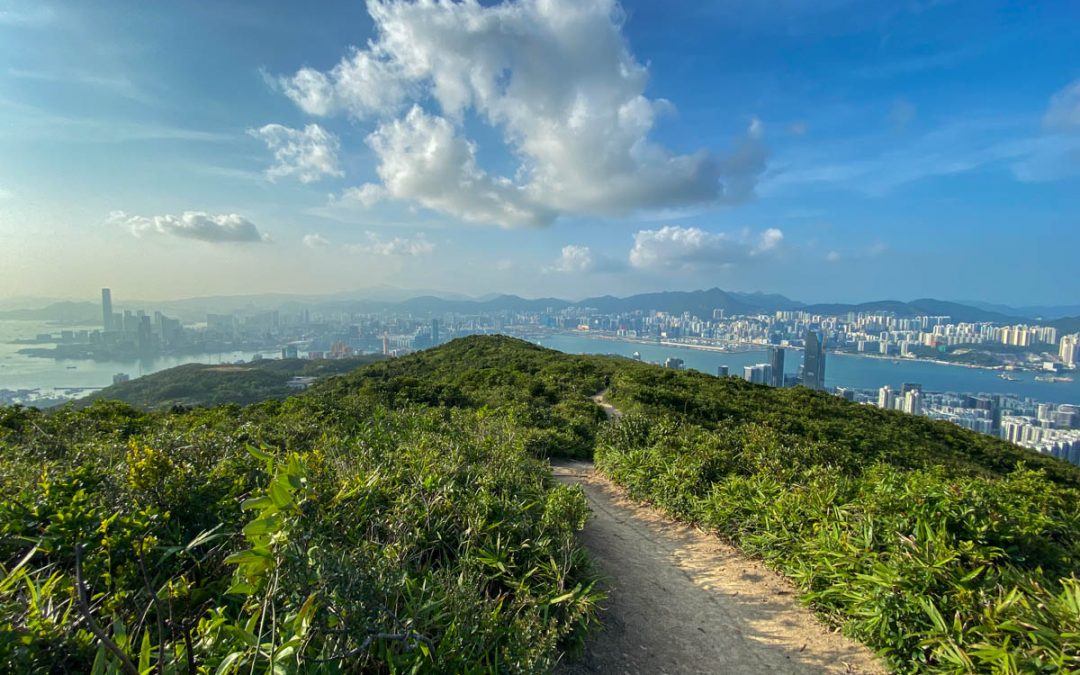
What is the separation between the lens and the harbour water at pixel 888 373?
43.9 metres

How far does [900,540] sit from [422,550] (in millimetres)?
3634

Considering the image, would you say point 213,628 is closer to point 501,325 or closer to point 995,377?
point 995,377

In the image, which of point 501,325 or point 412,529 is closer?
point 412,529

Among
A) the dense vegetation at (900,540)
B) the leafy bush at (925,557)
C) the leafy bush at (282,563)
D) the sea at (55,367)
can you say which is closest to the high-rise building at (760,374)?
the dense vegetation at (900,540)

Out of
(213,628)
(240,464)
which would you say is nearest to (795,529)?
(213,628)

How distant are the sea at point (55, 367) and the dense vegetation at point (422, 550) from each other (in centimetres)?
4247

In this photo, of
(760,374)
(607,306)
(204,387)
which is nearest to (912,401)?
(760,374)

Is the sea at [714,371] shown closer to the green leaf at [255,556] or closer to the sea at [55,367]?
the sea at [55,367]

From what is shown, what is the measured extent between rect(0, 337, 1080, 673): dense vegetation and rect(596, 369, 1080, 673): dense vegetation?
2 cm

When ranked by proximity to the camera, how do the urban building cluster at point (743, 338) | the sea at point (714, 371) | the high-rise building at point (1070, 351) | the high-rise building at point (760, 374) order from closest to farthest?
the urban building cluster at point (743, 338) < the sea at point (714, 371) < the high-rise building at point (760, 374) < the high-rise building at point (1070, 351)

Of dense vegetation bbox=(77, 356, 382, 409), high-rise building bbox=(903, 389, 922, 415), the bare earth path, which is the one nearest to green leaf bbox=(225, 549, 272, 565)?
the bare earth path

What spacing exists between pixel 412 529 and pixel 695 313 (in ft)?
340

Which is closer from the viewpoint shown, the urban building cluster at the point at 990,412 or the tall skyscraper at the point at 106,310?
the urban building cluster at the point at 990,412

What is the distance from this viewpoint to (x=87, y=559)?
206 cm
